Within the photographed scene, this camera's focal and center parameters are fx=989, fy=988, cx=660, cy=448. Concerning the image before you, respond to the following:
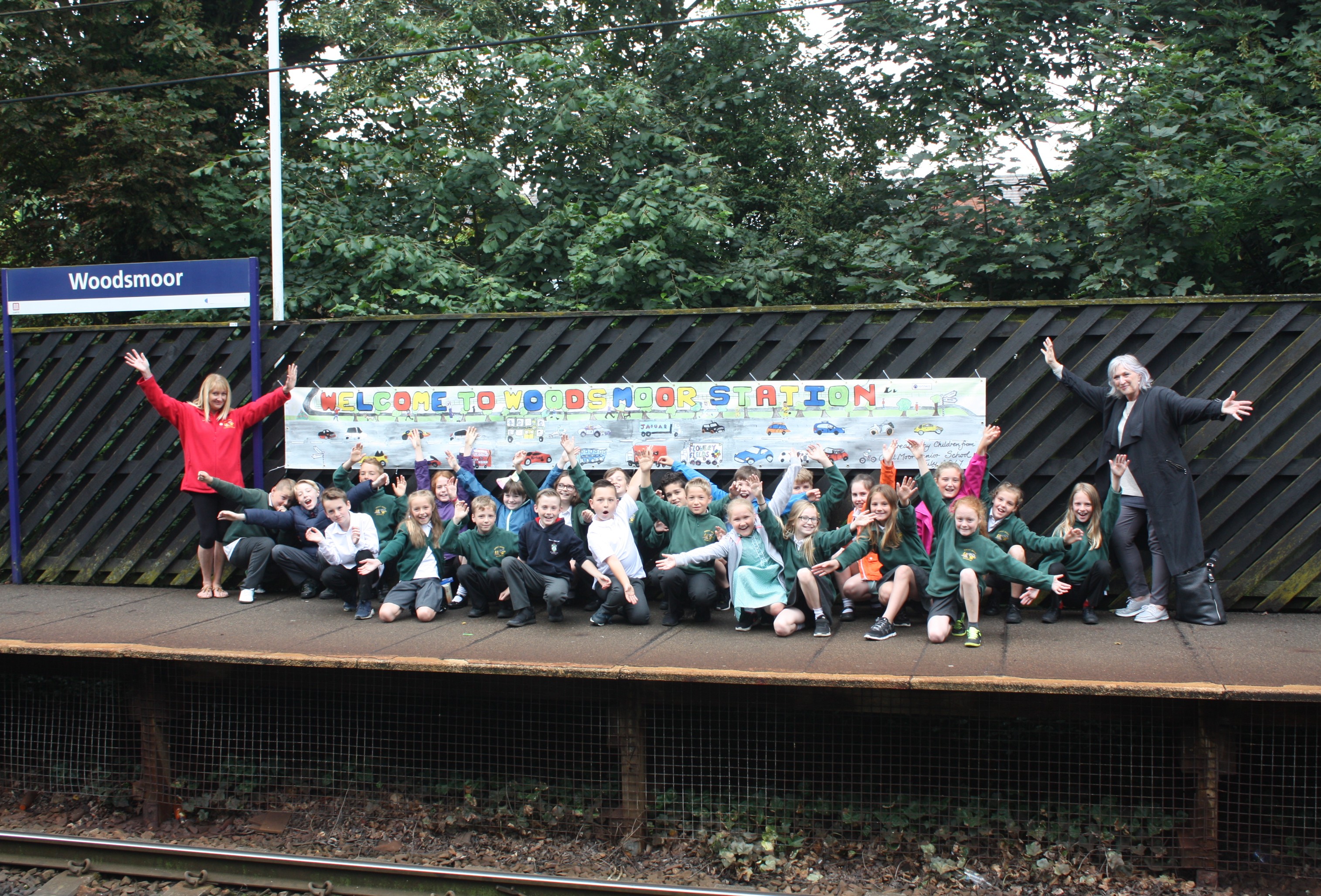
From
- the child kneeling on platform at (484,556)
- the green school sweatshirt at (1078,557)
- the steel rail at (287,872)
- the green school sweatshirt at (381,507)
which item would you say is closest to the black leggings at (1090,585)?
the green school sweatshirt at (1078,557)

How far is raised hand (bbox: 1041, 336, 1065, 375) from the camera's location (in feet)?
21.1

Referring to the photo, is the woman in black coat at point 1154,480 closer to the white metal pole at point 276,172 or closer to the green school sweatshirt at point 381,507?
the green school sweatshirt at point 381,507

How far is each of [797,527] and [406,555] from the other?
8.44ft

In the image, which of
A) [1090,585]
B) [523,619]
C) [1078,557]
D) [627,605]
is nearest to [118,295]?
[523,619]

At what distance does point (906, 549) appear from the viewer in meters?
5.98

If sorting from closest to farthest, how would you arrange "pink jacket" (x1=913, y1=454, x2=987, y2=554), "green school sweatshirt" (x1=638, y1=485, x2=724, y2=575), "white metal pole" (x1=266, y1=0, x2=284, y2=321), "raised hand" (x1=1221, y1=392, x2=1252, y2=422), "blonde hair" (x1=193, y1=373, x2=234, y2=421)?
"raised hand" (x1=1221, y1=392, x2=1252, y2=422), "green school sweatshirt" (x1=638, y1=485, x2=724, y2=575), "pink jacket" (x1=913, y1=454, x2=987, y2=554), "blonde hair" (x1=193, y1=373, x2=234, y2=421), "white metal pole" (x1=266, y1=0, x2=284, y2=321)

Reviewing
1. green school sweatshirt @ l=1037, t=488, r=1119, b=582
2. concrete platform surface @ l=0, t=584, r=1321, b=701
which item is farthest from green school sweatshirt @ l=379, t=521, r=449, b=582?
green school sweatshirt @ l=1037, t=488, r=1119, b=582

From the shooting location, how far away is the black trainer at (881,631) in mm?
5512

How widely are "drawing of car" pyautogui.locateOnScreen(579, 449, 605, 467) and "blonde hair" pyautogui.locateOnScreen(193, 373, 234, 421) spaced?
8.93 ft

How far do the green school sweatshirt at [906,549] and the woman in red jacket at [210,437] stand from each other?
4531 mm

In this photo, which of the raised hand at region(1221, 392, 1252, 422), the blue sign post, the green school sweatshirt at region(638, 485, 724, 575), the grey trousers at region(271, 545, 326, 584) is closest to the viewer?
the raised hand at region(1221, 392, 1252, 422)

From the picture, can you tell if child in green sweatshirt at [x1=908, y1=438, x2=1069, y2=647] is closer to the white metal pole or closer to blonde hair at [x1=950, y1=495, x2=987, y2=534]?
blonde hair at [x1=950, y1=495, x2=987, y2=534]

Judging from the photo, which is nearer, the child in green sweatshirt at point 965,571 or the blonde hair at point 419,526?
the child in green sweatshirt at point 965,571

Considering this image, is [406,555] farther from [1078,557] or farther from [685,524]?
[1078,557]
